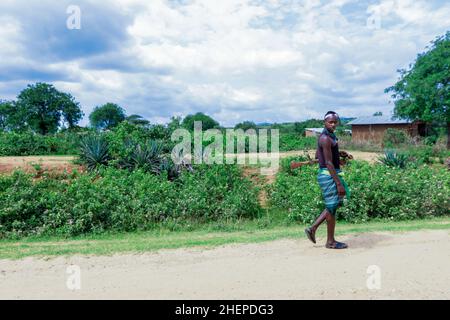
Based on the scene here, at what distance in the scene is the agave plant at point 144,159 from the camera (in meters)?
12.2

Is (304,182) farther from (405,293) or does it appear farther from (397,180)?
(405,293)

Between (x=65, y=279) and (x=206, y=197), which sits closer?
(x=65, y=279)

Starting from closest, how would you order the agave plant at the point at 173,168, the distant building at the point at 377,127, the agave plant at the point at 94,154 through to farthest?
the agave plant at the point at 173,168 < the agave plant at the point at 94,154 < the distant building at the point at 377,127

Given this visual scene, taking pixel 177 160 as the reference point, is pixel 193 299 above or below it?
below

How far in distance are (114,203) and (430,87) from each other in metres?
22.6

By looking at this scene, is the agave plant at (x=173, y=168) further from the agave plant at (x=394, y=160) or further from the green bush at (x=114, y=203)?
the agave plant at (x=394, y=160)

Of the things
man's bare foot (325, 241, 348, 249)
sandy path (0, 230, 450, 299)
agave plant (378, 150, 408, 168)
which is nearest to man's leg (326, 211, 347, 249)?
man's bare foot (325, 241, 348, 249)

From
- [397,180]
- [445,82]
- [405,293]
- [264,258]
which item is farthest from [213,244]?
[445,82]

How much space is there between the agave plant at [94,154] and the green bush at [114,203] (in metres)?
1.21

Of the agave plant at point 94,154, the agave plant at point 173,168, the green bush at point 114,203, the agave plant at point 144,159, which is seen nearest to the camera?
the green bush at point 114,203

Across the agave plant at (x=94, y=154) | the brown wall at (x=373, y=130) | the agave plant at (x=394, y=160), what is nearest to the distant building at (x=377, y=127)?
the brown wall at (x=373, y=130)

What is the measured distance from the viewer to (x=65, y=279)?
4.82 meters

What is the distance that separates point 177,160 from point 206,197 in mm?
2891

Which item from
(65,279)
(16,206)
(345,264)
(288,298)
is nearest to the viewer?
(288,298)
